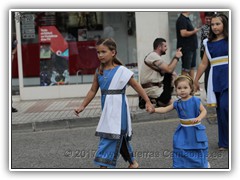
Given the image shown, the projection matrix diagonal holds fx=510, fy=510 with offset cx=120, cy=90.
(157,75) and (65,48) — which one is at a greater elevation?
(65,48)

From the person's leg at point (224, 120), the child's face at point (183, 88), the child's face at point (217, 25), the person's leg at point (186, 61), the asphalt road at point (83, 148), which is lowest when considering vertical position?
the asphalt road at point (83, 148)

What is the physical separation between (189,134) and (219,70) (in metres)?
1.37

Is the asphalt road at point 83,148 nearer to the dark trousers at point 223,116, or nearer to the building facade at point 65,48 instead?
the dark trousers at point 223,116

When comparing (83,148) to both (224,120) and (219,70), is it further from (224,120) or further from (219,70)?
(219,70)

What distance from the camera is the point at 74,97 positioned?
11.8 m

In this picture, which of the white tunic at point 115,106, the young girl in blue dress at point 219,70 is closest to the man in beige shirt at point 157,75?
the young girl in blue dress at point 219,70

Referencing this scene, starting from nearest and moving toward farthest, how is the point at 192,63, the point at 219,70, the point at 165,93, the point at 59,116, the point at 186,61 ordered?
the point at 219,70 < the point at 165,93 < the point at 59,116 < the point at 186,61 < the point at 192,63

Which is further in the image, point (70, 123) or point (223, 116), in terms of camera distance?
point (70, 123)

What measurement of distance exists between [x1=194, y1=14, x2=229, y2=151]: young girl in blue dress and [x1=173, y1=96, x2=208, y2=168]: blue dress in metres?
1.08

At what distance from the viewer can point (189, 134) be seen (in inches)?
209

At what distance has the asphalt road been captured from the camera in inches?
243

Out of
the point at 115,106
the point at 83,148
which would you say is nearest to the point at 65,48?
the point at 83,148

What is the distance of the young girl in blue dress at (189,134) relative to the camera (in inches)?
208

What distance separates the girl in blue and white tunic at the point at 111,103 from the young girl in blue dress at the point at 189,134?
0.37 meters
